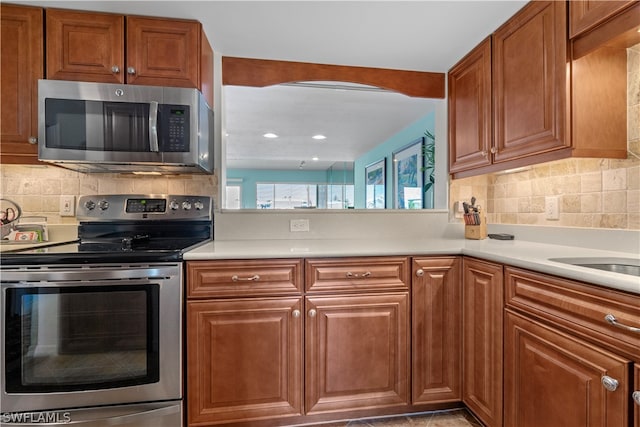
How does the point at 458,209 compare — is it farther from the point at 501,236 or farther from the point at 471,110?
the point at 471,110

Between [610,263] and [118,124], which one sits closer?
[610,263]

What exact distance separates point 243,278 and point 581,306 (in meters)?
1.27

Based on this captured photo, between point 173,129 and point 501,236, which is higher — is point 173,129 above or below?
above

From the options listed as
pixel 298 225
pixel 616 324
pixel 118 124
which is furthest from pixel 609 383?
pixel 118 124

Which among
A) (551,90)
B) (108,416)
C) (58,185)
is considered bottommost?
(108,416)

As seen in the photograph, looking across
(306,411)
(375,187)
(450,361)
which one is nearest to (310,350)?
(306,411)

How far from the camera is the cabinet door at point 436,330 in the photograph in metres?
1.60

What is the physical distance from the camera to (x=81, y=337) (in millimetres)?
1335

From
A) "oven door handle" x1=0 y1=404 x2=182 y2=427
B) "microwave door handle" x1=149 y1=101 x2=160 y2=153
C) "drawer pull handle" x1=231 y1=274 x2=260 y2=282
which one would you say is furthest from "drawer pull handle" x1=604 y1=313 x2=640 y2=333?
"microwave door handle" x1=149 y1=101 x2=160 y2=153

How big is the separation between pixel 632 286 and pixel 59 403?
2.08m

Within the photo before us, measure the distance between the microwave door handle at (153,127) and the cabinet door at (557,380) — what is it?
1812 mm

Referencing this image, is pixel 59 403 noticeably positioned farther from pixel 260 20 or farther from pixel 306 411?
pixel 260 20

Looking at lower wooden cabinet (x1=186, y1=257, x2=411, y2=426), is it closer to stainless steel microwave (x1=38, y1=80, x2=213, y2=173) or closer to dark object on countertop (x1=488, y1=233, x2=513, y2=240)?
stainless steel microwave (x1=38, y1=80, x2=213, y2=173)

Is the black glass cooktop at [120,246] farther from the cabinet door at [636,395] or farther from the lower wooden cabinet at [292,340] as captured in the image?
the cabinet door at [636,395]
